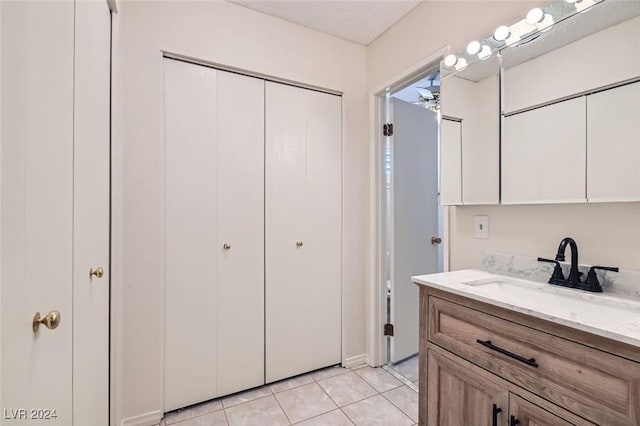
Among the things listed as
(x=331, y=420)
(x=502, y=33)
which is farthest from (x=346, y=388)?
(x=502, y=33)

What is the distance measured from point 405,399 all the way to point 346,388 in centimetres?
39

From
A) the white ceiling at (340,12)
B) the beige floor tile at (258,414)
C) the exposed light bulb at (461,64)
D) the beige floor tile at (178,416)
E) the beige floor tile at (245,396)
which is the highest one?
the white ceiling at (340,12)

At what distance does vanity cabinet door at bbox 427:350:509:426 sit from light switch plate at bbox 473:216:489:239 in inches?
26.9

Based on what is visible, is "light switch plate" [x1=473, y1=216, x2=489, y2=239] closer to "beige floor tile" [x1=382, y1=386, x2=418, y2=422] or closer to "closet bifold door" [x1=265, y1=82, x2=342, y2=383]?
"closet bifold door" [x1=265, y1=82, x2=342, y2=383]

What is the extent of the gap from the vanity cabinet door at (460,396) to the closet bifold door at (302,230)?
3.47 ft

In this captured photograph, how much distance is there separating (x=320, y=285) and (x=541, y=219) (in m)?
1.46

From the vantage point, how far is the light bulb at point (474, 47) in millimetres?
1555

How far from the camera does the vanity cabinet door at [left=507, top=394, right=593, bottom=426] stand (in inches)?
33.9
